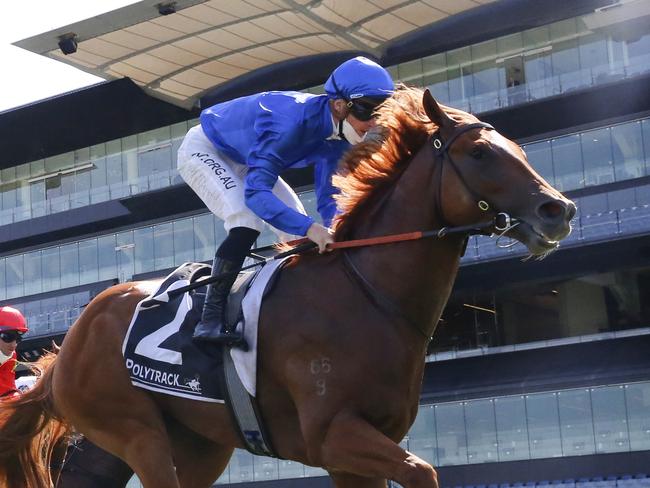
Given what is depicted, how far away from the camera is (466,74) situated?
29.5m

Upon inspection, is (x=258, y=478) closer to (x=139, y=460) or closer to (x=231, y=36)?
(x=231, y=36)

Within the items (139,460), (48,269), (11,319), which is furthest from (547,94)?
(139,460)

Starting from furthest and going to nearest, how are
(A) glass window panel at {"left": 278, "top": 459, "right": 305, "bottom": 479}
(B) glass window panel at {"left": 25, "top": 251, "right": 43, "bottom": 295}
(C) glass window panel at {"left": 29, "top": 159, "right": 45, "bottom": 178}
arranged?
(C) glass window panel at {"left": 29, "top": 159, "right": 45, "bottom": 178} < (B) glass window panel at {"left": 25, "top": 251, "right": 43, "bottom": 295} < (A) glass window panel at {"left": 278, "top": 459, "right": 305, "bottom": 479}

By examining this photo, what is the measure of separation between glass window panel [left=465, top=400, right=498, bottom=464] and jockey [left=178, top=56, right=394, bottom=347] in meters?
21.1

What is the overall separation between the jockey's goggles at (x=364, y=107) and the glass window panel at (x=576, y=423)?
814 inches

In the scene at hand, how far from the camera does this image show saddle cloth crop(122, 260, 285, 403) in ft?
17.6

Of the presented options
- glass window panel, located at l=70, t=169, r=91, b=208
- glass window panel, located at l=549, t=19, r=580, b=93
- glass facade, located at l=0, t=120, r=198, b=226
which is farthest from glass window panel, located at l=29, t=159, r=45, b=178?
glass window panel, located at l=549, t=19, r=580, b=93

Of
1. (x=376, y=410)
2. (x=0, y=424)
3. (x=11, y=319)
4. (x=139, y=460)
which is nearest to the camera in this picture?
(x=376, y=410)

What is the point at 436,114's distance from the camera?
5031mm

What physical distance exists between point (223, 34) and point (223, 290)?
26305mm

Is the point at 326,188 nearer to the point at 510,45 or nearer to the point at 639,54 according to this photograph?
the point at 639,54

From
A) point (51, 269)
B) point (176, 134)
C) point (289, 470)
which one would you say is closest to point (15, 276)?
point (51, 269)

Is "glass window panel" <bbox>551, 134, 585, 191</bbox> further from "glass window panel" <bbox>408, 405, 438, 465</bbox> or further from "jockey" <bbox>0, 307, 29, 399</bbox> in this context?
"jockey" <bbox>0, 307, 29, 399</bbox>

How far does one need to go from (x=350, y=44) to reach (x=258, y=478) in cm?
1165
